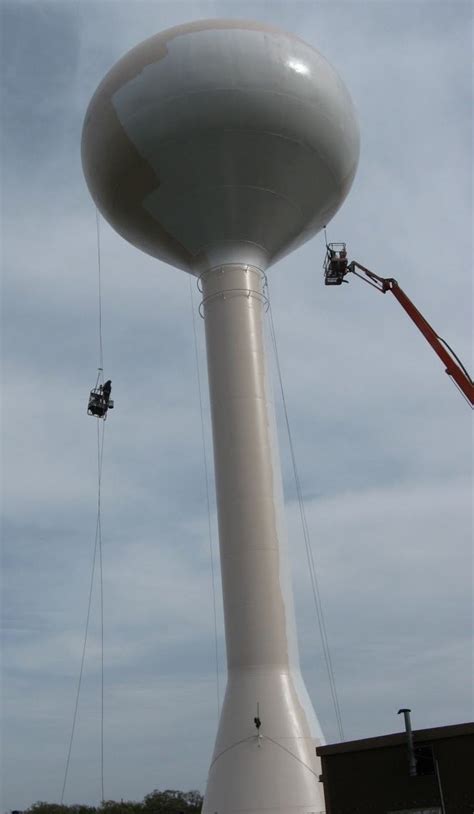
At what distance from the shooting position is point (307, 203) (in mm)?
20500

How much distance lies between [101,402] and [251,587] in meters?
9.51

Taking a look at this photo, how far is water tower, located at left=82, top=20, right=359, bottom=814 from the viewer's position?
669 inches

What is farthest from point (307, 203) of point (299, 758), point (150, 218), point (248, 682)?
point (299, 758)

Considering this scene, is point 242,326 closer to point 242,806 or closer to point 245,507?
point 245,507

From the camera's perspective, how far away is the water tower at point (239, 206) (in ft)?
55.8

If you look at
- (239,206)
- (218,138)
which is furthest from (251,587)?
(218,138)

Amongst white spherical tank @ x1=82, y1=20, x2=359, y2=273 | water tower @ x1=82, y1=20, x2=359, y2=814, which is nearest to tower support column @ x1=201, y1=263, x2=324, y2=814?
water tower @ x1=82, y1=20, x2=359, y2=814

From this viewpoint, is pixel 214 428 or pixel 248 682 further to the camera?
pixel 214 428

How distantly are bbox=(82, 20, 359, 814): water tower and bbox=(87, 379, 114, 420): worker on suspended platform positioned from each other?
570 cm

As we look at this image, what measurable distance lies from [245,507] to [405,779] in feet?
23.5

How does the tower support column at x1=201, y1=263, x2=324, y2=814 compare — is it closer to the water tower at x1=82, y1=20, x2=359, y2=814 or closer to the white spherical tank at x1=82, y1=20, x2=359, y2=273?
the water tower at x1=82, y1=20, x2=359, y2=814

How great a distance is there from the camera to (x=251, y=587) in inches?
688

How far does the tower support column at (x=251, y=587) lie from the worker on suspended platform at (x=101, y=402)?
632cm

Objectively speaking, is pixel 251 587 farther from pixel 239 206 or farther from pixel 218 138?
pixel 218 138
